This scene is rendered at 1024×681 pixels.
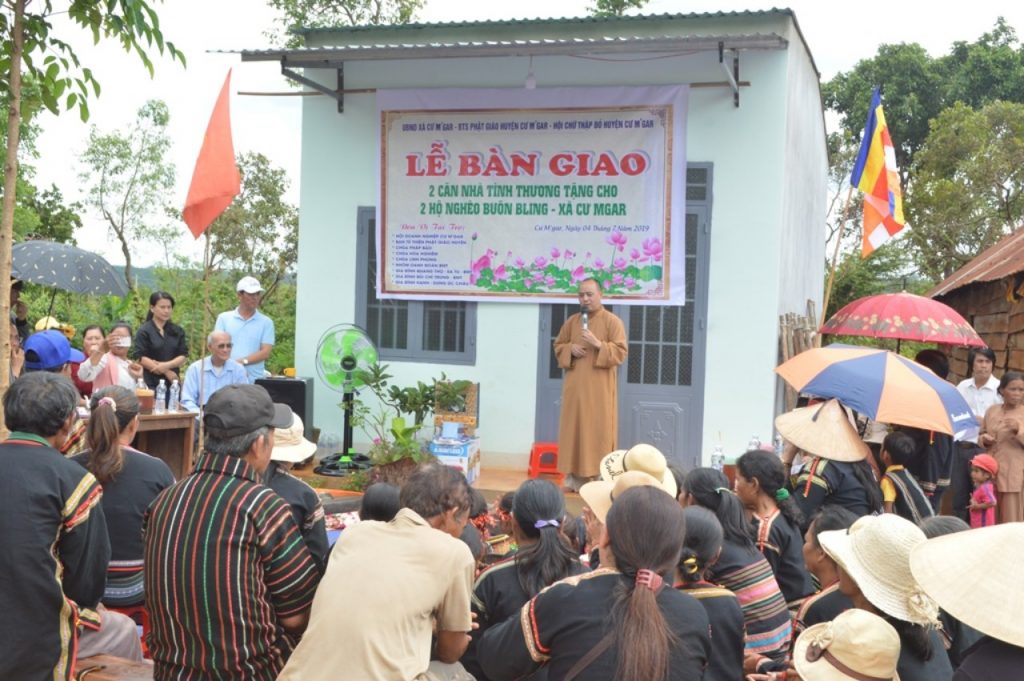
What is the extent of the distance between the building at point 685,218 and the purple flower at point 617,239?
56 cm

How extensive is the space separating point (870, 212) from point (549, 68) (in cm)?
317

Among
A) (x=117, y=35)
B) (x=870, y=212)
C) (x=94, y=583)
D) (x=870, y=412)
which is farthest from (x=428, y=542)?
(x=870, y=212)

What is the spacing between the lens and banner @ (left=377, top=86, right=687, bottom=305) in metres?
8.62

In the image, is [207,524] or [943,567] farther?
[207,524]

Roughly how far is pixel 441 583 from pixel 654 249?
633cm

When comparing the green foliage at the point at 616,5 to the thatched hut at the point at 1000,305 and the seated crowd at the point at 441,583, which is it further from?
the seated crowd at the point at 441,583

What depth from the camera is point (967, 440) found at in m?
6.46

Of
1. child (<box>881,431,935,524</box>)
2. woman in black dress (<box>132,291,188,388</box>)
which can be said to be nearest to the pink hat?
child (<box>881,431,935,524</box>)

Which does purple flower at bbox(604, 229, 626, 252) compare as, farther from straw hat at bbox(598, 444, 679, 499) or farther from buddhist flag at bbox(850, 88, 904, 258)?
straw hat at bbox(598, 444, 679, 499)

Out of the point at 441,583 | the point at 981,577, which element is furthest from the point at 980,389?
the point at 441,583

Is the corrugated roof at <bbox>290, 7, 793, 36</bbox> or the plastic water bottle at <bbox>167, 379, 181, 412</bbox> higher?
the corrugated roof at <bbox>290, 7, 793, 36</bbox>

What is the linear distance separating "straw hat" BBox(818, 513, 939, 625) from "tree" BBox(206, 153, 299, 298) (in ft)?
52.7

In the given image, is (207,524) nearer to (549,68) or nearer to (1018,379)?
(1018,379)

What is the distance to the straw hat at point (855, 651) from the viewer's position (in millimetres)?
2408
